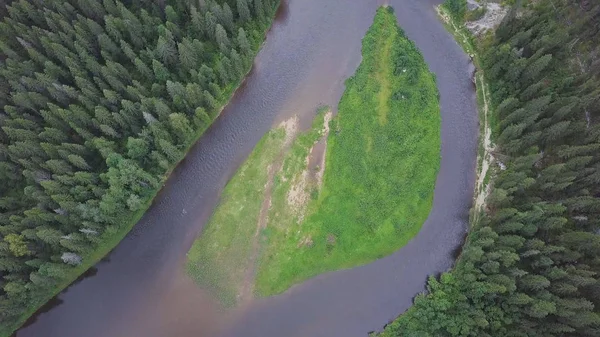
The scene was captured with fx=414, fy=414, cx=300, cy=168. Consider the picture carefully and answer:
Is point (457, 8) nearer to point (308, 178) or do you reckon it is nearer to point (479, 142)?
point (479, 142)

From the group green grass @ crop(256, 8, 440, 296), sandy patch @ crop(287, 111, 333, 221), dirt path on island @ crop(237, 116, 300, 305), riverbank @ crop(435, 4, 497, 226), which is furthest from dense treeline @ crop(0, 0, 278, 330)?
riverbank @ crop(435, 4, 497, 226)

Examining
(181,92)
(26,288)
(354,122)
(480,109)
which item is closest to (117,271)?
(26,288)

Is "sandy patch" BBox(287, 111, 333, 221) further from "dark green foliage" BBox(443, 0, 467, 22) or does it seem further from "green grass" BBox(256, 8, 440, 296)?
"dark green foliage" BBox(443, 0, 467, 22)

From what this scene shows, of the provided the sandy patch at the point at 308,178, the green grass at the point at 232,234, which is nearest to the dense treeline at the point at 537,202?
the sandy patch at the point at 308,178

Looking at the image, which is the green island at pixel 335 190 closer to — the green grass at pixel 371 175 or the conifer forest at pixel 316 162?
the green grass at pixel 371 175

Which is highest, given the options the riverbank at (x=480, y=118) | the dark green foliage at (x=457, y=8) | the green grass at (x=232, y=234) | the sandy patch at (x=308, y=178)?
the dark green foliage at (x=457, y=8)

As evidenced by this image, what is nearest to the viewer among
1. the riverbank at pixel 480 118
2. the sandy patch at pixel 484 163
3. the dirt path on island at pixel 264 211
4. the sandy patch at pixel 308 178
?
the dirt path on island at pixel 264 211

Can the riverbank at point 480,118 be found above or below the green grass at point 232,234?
above
